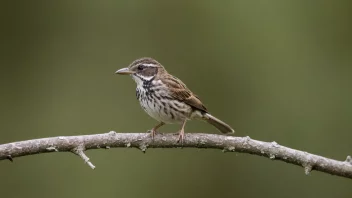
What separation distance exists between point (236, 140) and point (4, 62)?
23.5 ft

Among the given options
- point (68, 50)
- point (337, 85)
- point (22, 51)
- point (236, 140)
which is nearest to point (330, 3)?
point (337, 85)

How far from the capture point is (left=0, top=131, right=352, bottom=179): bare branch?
5895 millimetres

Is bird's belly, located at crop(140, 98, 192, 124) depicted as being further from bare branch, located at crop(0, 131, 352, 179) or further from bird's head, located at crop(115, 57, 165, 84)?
bare branch, located at crop(0, 131, 352, 179)

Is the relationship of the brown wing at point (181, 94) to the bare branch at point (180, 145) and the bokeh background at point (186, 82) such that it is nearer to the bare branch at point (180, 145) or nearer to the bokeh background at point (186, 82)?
the bare branch at point (180, 145)

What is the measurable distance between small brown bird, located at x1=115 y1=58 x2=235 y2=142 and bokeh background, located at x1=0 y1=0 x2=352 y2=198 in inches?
134

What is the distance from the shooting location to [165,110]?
7.44 meters

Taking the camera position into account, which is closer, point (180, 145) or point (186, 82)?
point (180, 145)

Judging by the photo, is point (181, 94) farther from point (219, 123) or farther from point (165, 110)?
point (219, 123)

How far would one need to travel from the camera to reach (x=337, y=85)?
11.7m

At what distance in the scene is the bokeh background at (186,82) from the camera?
11.5 m

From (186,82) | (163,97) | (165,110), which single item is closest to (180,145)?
(165,110)

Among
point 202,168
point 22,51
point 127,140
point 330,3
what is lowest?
point 127,140

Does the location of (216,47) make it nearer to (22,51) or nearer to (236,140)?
(22,51)

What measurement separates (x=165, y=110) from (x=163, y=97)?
0.15 m
